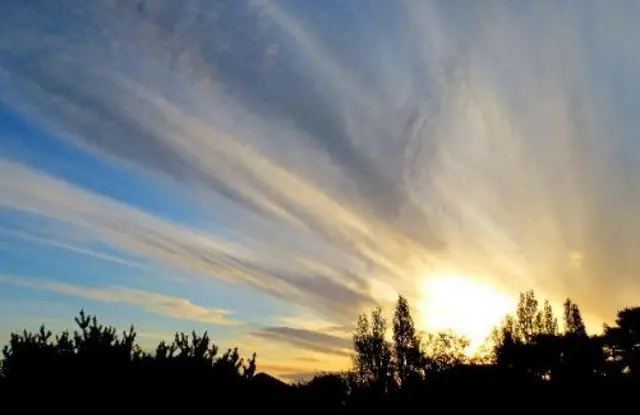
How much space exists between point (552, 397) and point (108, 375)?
26.6 m

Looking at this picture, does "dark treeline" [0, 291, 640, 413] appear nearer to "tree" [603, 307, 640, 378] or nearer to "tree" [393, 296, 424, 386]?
"tree" [603, 307, 640, 378]

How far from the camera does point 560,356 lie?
5447 centimetres

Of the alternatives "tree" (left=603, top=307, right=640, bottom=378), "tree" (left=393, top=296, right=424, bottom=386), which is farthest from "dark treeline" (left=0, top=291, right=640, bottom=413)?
"tree" (left=393, top=296, right=424, bottom=386)

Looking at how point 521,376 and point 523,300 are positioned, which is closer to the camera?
point 521,376

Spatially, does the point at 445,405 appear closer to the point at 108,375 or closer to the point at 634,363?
the point at 108,375

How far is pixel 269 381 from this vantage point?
80.2 feet

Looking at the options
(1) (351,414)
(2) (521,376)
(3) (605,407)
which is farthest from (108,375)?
(3) (605,407)

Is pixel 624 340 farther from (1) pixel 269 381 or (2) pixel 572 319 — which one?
(1) pixel 269 381

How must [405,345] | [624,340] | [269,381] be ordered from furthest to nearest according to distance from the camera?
[405,345] < [624,340] < [269,381]

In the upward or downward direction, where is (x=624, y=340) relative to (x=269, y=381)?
upward

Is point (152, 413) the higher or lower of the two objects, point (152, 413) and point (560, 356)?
the lower

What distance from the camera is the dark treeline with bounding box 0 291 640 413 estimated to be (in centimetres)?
1844

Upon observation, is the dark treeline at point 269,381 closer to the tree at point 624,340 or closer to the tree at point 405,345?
the tree at point 624,340

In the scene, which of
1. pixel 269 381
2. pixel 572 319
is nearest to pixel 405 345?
pixel 572 319
